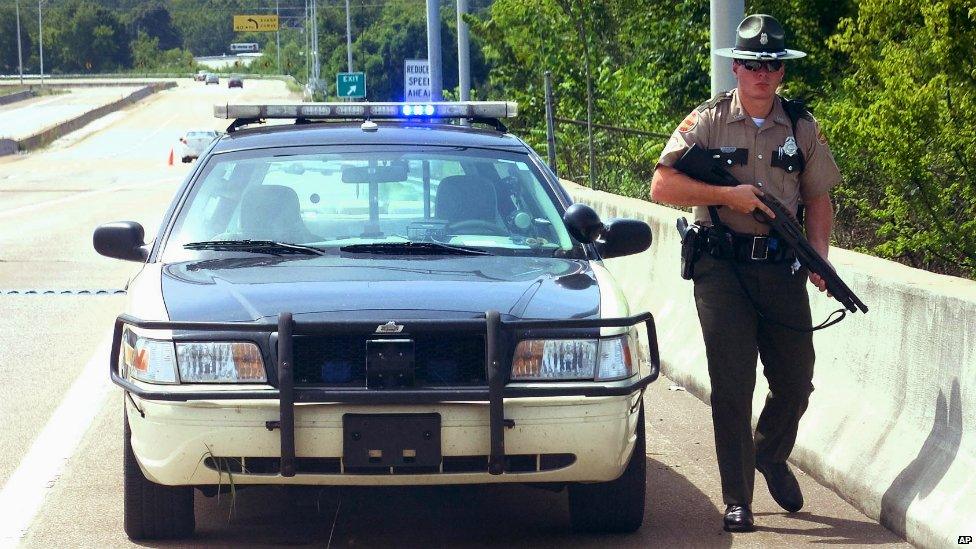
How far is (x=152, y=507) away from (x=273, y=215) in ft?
4.42

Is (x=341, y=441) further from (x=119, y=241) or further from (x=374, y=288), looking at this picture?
(x=119, y=241)

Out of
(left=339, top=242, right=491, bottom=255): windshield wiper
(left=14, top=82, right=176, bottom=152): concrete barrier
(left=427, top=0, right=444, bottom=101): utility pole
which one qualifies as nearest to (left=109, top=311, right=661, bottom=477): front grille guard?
(left=339, top=242, right=491, bottom=255): windshield wiper

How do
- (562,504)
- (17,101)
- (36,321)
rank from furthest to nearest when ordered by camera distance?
(17,101) → (36,321) → (562,504)

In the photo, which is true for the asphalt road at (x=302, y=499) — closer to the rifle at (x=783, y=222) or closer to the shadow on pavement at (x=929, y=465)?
the shadow on pavement at (x=929, y=465)

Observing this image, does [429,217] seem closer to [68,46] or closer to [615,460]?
[615,460]

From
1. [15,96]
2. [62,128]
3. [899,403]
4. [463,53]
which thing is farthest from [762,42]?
[15,96]

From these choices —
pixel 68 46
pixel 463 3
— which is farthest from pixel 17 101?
pixel 463 3

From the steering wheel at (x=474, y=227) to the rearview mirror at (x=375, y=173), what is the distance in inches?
13.1

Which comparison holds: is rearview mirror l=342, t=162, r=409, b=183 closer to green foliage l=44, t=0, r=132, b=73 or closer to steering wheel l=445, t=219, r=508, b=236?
steering wheel l=445, t=219, r=508, b=236

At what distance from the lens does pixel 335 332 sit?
4789 millimetres

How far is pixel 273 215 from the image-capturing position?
6.03 metres

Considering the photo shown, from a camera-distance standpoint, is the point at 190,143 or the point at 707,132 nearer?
the point at 707,132

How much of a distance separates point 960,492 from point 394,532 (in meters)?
1.95

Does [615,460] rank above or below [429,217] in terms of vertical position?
below
